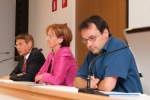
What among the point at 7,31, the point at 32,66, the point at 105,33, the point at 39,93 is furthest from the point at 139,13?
the point at 7,31

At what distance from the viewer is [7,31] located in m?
5.32

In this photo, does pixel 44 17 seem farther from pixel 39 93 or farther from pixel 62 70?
pixel 39 93

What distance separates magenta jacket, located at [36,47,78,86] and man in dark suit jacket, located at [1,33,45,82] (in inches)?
19.5

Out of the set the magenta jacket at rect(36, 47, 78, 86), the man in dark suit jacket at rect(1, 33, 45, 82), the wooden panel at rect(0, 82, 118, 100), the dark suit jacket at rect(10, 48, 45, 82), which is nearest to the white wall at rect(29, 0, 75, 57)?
Answer: the man in dark suit jacket at rect(1, 33, 45, 82)

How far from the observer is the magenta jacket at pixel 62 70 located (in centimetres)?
238

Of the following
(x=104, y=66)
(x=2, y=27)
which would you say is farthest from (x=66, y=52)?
(x=2, y=27)

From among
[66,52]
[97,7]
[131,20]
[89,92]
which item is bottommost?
[89,92]

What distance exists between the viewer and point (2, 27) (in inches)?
208

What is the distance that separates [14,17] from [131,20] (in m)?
3.07

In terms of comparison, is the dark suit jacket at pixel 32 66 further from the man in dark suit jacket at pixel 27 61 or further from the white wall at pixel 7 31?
the white wall at pixel 7 31

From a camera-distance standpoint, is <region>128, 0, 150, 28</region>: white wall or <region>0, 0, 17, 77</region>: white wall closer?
<region>128, 0, 150, 28</region>: white wall

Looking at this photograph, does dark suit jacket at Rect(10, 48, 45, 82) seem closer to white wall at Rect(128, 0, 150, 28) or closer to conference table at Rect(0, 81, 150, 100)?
conference table at Rect(0, 81, 150, 100)

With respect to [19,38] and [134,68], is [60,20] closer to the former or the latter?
[19,38]

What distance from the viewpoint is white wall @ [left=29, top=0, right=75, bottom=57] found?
13.5 feet
